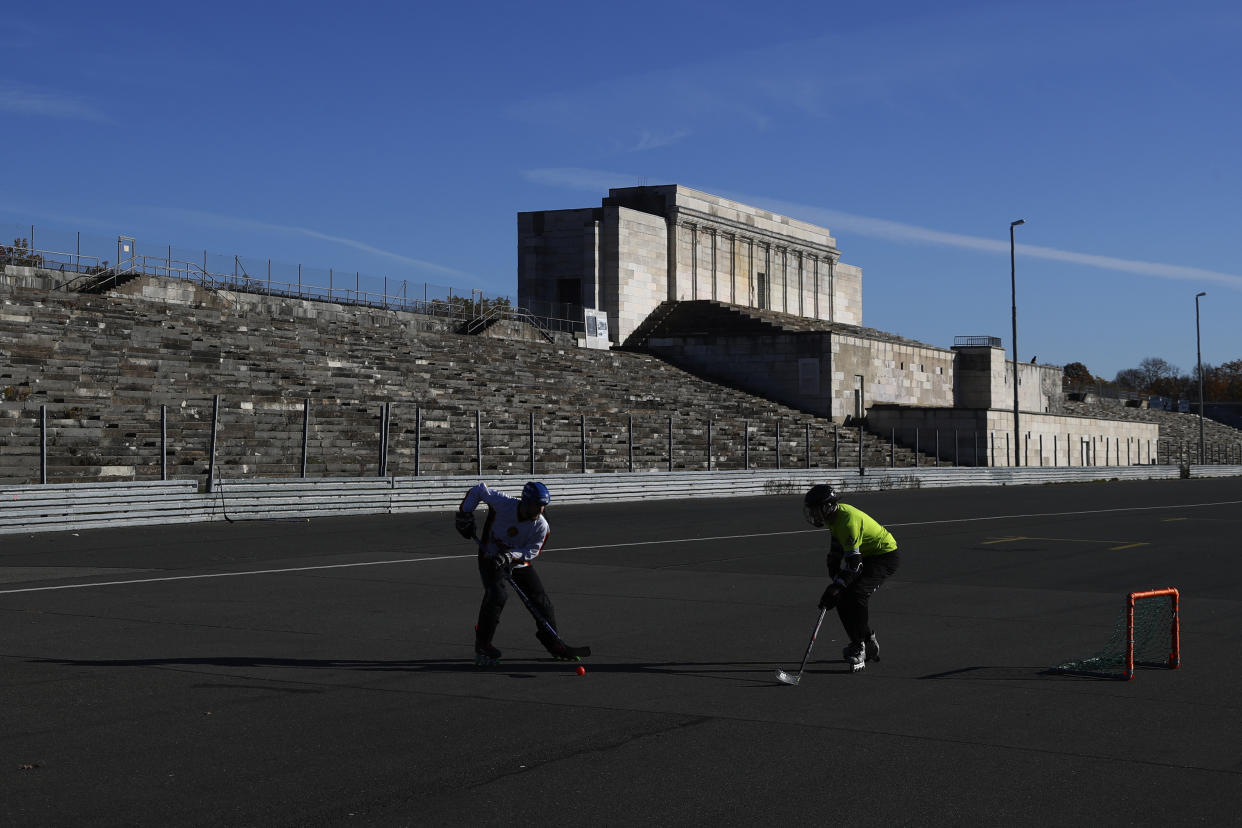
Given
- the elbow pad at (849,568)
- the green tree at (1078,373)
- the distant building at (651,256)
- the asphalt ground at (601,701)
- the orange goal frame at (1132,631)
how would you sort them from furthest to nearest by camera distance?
the green tree at (1078,373), the distant building at (651,256), the elbow pad at (849,568), the orange goal frame at (1132,631), the asphalt ground at (601,701)

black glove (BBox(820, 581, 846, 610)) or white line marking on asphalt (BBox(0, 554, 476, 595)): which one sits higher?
black glove (BBox(820, 581, 846, 610))

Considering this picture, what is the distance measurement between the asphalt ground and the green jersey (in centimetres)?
97

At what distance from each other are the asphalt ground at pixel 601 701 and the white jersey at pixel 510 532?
93cm

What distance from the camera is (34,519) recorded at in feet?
74.3

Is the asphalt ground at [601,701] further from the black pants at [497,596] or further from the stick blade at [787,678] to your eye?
the black pants at [497,596]

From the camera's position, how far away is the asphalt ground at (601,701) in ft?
22.1

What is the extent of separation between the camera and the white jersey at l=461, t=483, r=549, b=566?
10.8 meters

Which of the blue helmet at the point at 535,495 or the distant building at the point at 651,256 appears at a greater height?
the distant building at the point at 651,256

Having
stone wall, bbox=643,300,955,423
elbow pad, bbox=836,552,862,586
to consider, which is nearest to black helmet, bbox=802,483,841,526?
elbow pad, bbox=836,552,862,586

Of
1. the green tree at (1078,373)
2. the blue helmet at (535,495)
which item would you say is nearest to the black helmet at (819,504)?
the blue helmet at (535,495)

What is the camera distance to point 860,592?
35.1 feet

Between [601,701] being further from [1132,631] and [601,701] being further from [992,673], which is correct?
[1132,631]

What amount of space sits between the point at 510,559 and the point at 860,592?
283cm

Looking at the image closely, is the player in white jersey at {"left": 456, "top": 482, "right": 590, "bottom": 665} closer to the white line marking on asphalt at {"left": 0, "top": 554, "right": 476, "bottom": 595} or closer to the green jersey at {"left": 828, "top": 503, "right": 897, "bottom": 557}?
the green jersey at {"left": 828, "top": 503, "right": 897, "bottom": 557}
